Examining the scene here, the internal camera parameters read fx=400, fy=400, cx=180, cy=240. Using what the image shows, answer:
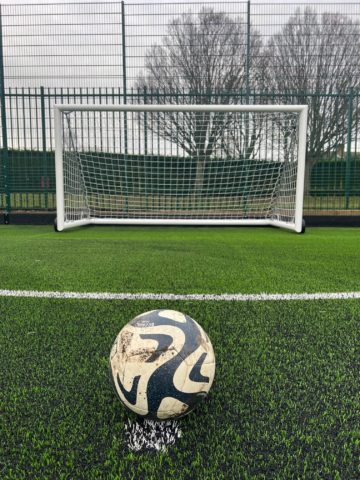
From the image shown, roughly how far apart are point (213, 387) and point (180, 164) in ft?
21.0

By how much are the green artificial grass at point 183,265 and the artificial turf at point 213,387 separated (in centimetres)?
4

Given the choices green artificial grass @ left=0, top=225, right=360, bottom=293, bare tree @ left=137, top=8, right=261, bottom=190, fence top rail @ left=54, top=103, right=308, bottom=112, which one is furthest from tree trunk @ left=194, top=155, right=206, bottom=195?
bare tree @ left=137, top=8, right=261, bottom=190

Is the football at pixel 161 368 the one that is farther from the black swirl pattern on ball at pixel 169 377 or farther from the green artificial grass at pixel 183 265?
the green artificial grass at pixel 183 265

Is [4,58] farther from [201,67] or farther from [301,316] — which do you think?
[301,316]

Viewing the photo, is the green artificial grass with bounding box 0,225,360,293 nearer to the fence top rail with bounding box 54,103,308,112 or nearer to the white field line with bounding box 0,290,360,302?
the white field line with bounding box 0,290,360,302

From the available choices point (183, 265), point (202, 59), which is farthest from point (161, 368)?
point (202, 59)

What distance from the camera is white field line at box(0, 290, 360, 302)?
9.13ft

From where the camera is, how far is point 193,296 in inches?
112

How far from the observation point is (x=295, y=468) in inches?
45.6

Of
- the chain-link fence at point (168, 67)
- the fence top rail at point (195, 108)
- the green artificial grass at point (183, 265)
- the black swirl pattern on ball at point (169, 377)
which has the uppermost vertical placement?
the chain-link fence at point (168, 67)

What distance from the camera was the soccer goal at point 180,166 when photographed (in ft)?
22.9

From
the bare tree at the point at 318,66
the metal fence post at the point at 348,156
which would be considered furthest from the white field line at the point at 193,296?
the bare tree at the point at 318,66

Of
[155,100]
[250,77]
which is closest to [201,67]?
[250,77]

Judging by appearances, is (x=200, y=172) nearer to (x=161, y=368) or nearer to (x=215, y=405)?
(x=215, y=405)
